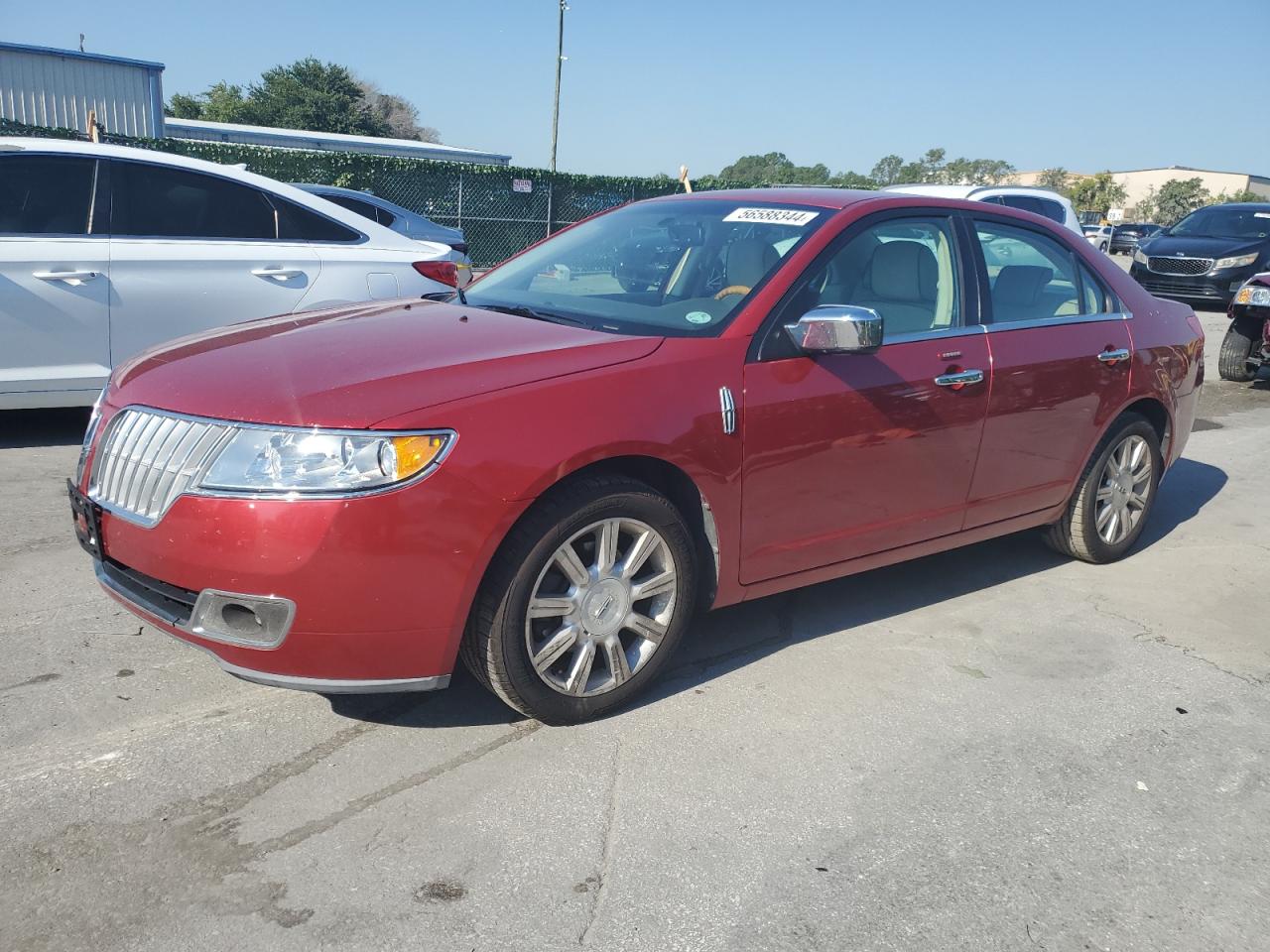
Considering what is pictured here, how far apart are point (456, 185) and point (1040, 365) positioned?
59.3 feet

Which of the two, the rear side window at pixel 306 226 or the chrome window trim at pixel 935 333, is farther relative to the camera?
the rear side window at pixel 306 226

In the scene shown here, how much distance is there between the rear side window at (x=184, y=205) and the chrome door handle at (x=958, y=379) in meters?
4.27

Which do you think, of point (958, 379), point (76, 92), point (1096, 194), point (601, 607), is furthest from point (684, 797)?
point (1096, 194)

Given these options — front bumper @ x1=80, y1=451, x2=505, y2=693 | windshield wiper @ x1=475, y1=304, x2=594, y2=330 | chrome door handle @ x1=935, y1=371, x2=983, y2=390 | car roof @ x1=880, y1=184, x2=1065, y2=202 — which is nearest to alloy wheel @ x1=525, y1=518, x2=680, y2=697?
front bumper @ x1=80, y1=451, x2=505, y2=693

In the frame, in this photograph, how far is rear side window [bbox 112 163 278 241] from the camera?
6.05 m

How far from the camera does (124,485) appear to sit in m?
2.99

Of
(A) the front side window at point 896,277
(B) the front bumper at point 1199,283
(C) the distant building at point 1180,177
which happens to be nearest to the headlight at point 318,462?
(A) the front side window at point 896,277

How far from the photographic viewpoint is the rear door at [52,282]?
573 centimetres

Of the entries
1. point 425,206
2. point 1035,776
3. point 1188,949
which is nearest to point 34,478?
point 1035,776

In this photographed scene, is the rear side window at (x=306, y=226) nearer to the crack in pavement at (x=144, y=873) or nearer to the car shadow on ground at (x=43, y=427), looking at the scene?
the car shadow on ground at (x=43, y=427)

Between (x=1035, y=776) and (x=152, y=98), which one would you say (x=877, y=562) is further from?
(x=152, y=98)

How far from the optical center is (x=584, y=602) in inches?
125

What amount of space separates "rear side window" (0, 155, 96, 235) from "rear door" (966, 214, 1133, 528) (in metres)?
4.69

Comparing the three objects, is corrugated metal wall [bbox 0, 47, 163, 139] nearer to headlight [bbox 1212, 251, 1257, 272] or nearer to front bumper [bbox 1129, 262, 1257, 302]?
front bumper [bbox 1129, 262, 1257, 302]
